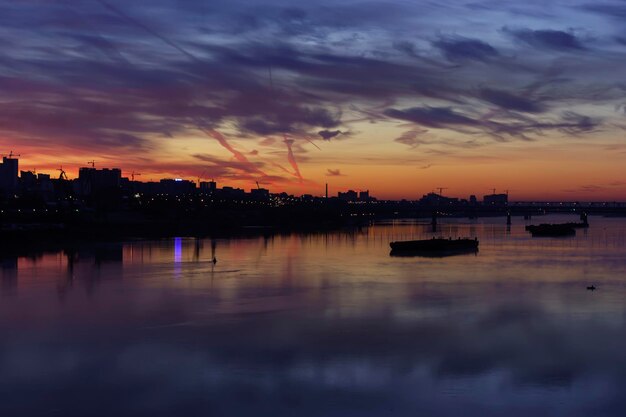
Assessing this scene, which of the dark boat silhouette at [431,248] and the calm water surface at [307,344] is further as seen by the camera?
the dark boat silhouette at [431,248]

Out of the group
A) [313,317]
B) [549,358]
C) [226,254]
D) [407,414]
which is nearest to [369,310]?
[313,317]

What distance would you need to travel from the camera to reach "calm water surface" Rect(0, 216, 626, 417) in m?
22.0

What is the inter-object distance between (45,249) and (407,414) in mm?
77432

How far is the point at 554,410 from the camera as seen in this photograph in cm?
2122

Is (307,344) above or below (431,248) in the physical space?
below

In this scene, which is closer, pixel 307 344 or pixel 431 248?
pixel 307 344

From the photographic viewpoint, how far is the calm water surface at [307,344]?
22016 mm

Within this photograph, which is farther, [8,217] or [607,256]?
[8,217]

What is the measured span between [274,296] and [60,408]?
88.1 ft

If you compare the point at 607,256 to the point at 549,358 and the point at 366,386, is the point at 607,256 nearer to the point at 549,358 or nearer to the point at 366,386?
the point at 549,358

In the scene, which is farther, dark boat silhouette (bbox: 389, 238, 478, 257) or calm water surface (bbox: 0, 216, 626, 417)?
dark boat silhouette (bbox: 389, 238, 478, 257)

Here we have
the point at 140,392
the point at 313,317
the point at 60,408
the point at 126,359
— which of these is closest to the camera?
the point at 60,408

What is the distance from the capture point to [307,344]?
100ft

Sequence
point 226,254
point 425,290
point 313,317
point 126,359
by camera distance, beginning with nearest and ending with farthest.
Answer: point 126,359 < point 313,317 < point 425,290 < point 226,254
